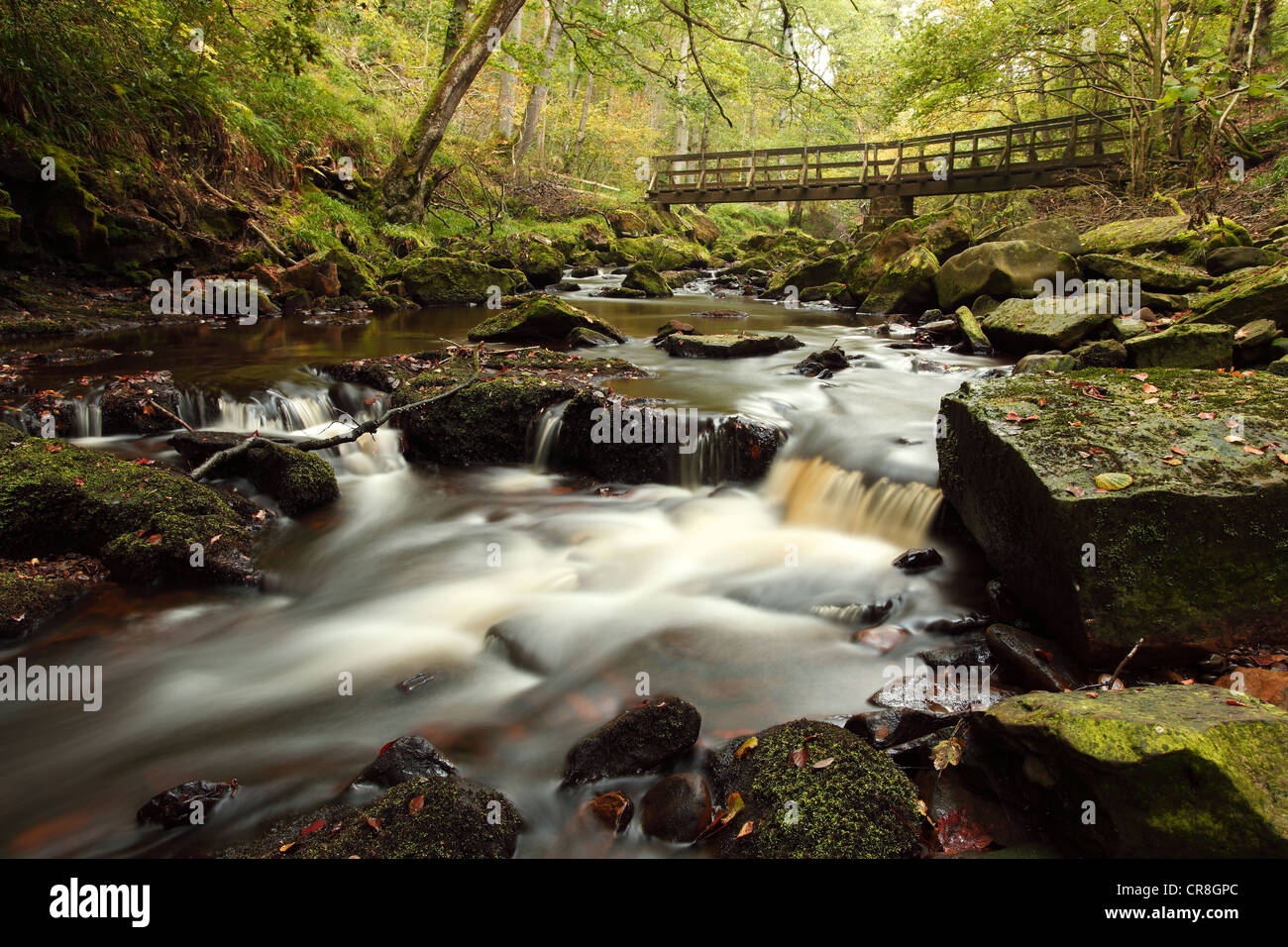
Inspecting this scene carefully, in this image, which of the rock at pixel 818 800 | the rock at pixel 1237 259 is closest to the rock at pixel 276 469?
the rock at pixel 818 800

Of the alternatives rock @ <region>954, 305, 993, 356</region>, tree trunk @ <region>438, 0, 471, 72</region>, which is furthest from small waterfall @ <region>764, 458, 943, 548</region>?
tree trunk @ <region>438, 0, 471, 72</region>

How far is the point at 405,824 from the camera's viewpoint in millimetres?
2299

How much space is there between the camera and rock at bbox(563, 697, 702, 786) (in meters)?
2.84

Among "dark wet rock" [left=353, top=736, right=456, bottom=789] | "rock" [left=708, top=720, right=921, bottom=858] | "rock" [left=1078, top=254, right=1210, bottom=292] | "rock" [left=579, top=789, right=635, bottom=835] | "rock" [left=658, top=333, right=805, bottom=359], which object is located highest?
"rock" [left=1078, top=254, right=1210, bottom=292]

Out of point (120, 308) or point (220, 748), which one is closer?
point (220, 748)

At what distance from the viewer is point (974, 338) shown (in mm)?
9953

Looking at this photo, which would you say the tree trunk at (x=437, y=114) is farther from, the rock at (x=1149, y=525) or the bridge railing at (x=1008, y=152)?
the rock at (x=1149, y=525)

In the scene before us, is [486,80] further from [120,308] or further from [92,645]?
[92,645]

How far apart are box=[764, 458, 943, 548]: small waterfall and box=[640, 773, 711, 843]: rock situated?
2962 mm

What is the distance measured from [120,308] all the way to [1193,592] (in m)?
13.3

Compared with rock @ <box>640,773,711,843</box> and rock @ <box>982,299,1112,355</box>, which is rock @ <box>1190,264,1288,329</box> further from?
rock @ <box>640,773,711,843</box>

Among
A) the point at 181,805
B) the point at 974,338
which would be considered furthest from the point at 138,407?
the point at 974,338
